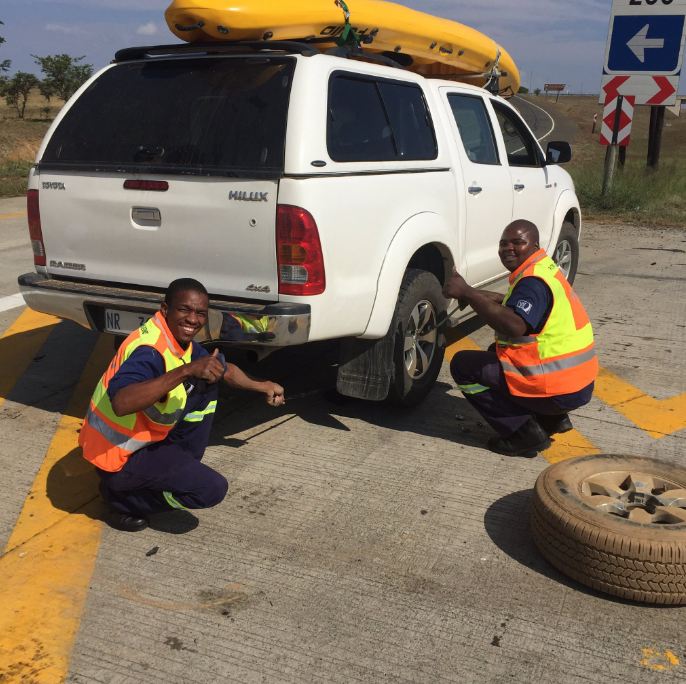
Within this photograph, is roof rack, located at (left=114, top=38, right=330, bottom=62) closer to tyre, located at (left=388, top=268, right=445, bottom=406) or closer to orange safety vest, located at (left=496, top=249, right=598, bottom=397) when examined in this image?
tyre, located at (left=388, top=268, right=445, bottom=406)

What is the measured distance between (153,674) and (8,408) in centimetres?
286

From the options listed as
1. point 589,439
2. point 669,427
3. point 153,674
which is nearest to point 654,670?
point 153,674

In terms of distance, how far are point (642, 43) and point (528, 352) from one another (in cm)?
1010

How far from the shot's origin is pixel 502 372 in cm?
440

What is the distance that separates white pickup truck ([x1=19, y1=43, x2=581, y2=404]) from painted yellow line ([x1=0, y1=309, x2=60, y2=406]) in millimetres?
1183

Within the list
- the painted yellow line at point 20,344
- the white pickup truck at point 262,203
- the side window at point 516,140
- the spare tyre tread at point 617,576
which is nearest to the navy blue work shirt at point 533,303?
the white pickup truck at point 262,203

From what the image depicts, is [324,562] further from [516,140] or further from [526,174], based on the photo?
[516,140]

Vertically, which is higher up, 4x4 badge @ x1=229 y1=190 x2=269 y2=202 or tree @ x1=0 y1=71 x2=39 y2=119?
4x4 badge @ x1=229 y1=190 x2=269 y2=202

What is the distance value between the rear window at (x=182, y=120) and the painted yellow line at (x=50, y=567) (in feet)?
5.34

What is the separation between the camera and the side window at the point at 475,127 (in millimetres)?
5672

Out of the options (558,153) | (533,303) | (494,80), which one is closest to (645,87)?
(558,153)

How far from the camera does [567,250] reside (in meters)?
7.86

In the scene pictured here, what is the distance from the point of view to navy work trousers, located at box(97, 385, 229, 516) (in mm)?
3500

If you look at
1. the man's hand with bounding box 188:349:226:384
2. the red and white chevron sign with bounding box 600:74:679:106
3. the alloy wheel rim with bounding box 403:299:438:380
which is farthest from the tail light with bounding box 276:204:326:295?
the red and white chevron sign with bounding box 600:74:679:106
